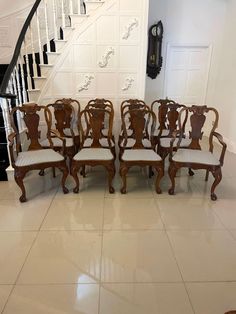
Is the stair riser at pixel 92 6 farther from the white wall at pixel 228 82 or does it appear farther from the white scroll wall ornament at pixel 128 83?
the white wall at pixel 228 82

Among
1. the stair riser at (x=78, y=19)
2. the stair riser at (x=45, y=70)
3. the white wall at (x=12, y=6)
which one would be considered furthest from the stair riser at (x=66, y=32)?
the white wall at (x=12, y=6)

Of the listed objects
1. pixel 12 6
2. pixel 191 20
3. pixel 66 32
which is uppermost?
pixel 12 6

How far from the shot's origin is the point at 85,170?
12.2ft

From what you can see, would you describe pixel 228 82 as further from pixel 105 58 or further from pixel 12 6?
pixel 12 6

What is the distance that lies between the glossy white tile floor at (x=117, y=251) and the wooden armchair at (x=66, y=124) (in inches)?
22.4

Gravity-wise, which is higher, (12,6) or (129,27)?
(12,6)

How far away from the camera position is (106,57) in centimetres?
383

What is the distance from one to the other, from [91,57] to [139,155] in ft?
6.06

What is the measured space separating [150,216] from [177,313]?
1105 millimetres

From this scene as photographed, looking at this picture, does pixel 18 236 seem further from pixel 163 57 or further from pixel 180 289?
pixel 163 57

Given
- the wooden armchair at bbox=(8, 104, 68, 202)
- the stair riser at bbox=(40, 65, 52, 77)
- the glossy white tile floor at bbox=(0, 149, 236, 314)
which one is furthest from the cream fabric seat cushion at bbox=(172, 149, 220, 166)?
the stair riser at bbox=(40, 65, 52, 77)

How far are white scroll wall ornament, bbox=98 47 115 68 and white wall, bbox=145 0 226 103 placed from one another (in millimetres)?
1712

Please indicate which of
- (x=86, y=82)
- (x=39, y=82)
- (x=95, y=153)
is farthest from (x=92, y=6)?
(x=95, y=153)

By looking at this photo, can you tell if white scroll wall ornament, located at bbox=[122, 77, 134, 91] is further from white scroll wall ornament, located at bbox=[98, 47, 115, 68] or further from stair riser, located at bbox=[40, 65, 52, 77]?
stair riser, located at bbox=[40, 65, 52, 77]
